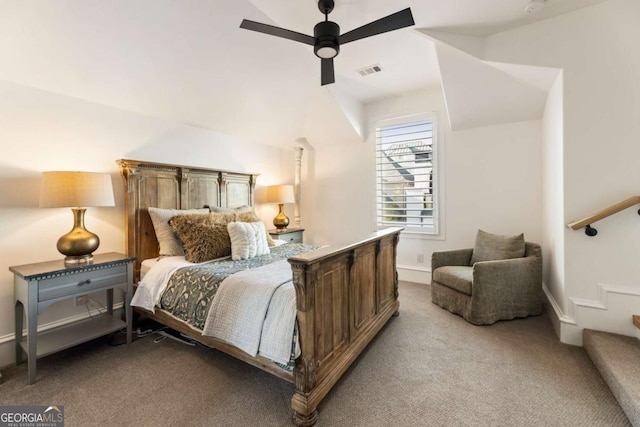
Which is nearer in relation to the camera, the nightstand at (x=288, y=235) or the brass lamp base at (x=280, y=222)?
the nightstand at (x=288, y=235)

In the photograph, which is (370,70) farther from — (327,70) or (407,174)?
(407,174)

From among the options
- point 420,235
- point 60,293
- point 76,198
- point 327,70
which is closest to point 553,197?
point 420,235

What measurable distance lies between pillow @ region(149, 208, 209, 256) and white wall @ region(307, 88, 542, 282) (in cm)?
261

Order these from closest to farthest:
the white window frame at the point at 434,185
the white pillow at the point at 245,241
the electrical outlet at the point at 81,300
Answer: the electrical outlet at the point at 81,300, the white pillow at the point at 245,241, the white window frame at the point at 434,185

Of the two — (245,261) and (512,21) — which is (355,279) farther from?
(512,21)

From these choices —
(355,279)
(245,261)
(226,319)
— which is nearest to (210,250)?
(245,261)

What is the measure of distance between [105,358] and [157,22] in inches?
110

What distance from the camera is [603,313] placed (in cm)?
221

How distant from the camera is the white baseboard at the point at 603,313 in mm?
2141

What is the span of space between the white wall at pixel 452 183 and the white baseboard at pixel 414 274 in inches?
0.6

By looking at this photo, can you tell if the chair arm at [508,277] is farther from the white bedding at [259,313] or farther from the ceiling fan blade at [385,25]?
the ceiling fan blade at [385,25]

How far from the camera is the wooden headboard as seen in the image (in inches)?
111

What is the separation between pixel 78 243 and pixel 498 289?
3.86 meters

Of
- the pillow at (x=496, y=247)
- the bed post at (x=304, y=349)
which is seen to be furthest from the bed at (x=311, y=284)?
the pillow at (x=496, y=247)
